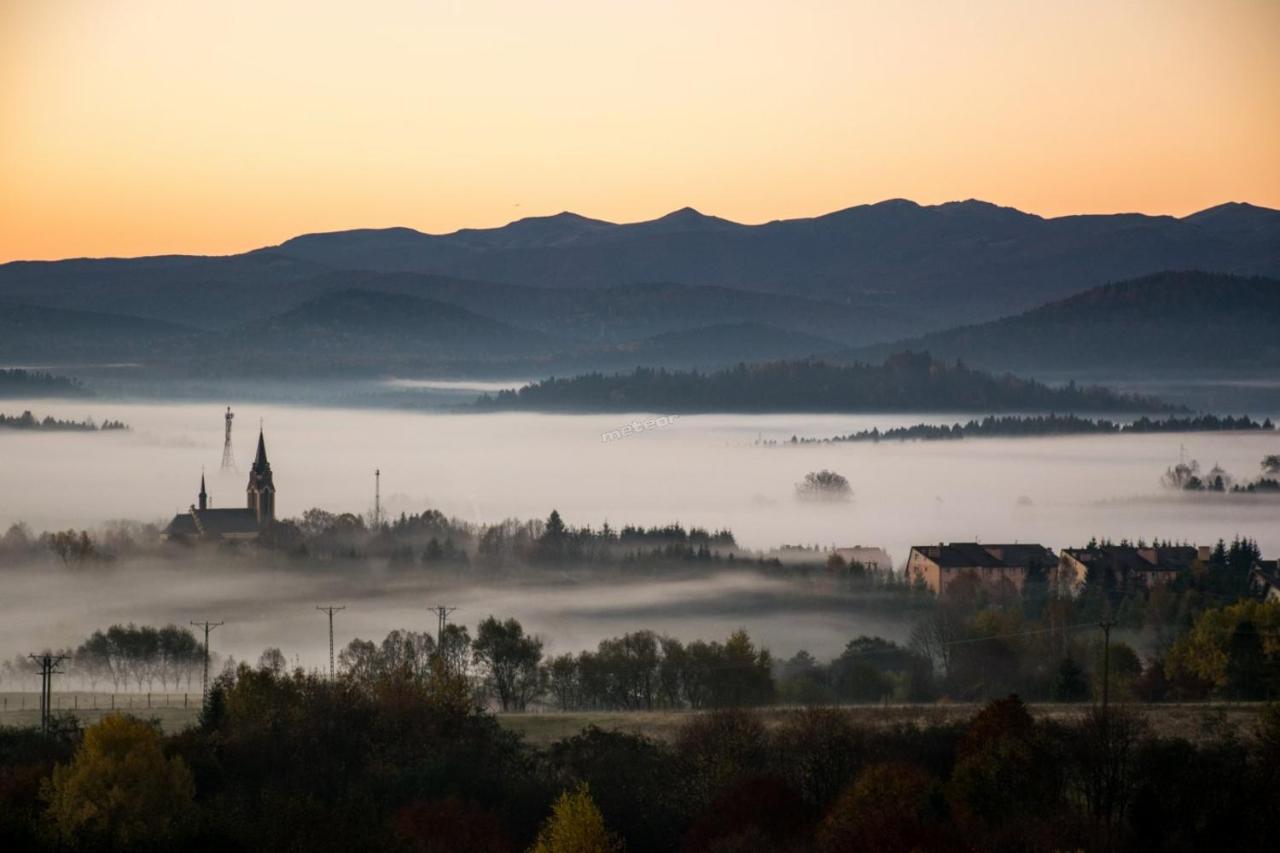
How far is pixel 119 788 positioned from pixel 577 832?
Answer: 13300 mm

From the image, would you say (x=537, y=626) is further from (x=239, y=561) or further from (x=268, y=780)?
(x=268, y=780)

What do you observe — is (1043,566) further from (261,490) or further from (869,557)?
(261,490)

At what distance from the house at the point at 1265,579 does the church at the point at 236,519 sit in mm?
87273

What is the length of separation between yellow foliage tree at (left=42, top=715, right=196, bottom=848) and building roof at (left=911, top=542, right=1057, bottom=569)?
304 ft

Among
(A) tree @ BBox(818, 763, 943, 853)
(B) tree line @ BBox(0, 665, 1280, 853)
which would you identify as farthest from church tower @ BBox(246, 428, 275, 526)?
(A) tree @ BBox(818, 763, 943, 853)

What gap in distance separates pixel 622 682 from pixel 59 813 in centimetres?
4359

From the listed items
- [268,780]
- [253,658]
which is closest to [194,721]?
[268,780]

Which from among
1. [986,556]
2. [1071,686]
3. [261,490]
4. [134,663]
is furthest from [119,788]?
[261,490]

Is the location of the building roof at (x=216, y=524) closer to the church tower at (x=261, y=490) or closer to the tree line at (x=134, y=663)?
the church tower at (x=261, y=490)

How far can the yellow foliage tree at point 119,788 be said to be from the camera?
5316cm

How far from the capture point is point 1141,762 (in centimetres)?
5731

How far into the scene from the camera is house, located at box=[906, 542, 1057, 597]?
141 meters

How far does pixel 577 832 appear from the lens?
167 ft

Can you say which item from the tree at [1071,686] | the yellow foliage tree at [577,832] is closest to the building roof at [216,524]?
the tree at [1071,686]
